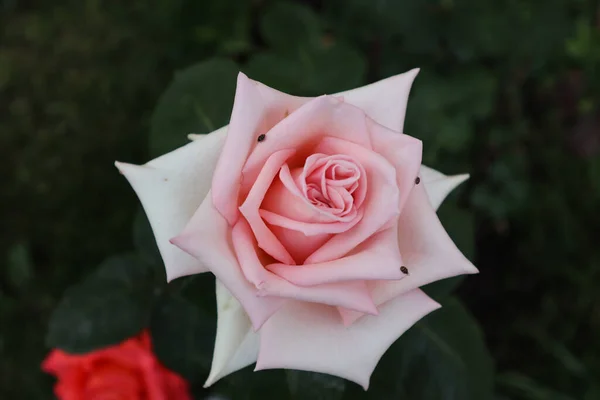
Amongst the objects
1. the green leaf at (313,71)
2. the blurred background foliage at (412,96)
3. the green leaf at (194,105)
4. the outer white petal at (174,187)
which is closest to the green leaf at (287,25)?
the blurred background foliage at (412,96)

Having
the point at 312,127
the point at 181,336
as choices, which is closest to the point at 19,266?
the point at 181,336

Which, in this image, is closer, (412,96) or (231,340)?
(231,340)

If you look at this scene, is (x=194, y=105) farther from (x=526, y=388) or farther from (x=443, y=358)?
(x=526, y=388)

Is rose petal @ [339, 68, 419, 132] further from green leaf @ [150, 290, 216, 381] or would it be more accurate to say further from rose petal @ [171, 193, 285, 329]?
green leaf @ [150, 290, 216, 381]

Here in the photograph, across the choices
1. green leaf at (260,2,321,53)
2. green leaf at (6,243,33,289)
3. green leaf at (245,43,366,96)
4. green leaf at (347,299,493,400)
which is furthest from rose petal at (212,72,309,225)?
green leaf at (6,243,33,289)

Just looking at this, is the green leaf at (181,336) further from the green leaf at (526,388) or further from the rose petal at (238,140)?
the green leaf at (526,388)
